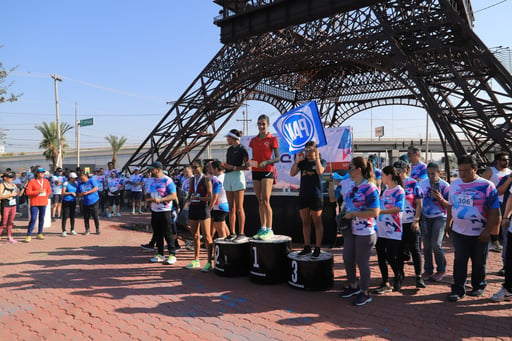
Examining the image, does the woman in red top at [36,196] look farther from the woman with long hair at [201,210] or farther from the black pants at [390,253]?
the black pants at [390,253]

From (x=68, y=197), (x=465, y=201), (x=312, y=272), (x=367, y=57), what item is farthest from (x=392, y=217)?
(x=367, y=57)

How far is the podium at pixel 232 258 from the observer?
5.89m

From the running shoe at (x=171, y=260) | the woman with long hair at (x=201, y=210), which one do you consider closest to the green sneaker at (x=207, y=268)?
the woman with long hair at (x=201, y=210)

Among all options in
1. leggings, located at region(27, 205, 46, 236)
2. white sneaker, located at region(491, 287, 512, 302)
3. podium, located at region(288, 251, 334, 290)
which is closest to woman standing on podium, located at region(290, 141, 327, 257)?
podium, located at region(288, 251, 334, 290)

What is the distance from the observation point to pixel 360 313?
4.29 meters

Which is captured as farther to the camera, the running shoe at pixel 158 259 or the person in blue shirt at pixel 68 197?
the person in blue shirt at pixel 68 197

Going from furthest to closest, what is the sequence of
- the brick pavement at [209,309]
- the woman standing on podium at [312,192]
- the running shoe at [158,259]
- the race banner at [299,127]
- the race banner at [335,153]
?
the race banner at [335,153]
the running shoe at [158,259]
the race banner at [299,127]
the woman standing on podium at [312,192]
the brick pavement at [209,309]

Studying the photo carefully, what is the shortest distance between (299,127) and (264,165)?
1249 millimetres

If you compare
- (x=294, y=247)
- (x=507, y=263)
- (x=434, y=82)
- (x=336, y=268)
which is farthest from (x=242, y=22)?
(x=507, y=263)

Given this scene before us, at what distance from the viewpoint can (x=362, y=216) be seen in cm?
450

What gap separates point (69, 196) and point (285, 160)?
7.41 meters

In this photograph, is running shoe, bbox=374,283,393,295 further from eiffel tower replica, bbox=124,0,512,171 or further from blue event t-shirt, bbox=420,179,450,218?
eiffel tower replica, bbox=124,0,512,171

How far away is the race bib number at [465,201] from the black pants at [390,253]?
0.99 meters

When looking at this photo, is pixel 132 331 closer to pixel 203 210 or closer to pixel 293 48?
pixel 203 210
